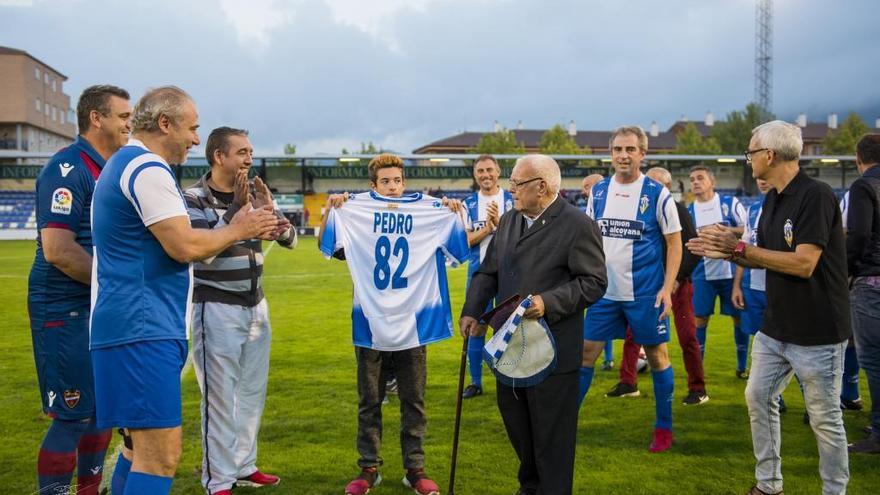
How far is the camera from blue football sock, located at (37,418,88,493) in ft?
12.3

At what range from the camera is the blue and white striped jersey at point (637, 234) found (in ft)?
17.6

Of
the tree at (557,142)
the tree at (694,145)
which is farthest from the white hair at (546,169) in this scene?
the tree at (694,145)

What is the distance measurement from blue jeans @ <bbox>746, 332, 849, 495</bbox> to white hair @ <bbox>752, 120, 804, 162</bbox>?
1.17 m

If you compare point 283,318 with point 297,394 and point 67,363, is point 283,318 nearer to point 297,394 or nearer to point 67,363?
point 297,394

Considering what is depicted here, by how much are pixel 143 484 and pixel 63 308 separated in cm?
139

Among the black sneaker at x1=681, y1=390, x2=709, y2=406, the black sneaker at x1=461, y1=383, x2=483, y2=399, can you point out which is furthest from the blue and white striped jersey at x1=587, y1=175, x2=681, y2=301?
the black sneaker at x1=461, y1=383, x2=483, y2=399

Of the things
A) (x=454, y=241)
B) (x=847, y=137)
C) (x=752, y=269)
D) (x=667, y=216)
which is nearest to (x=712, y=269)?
(x=752, y=269)

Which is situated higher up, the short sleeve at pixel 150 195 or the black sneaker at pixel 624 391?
the short sleeve at pixel 150 195

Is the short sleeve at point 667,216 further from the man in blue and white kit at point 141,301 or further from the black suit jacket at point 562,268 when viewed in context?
the man in blue and white kit at point 141,301

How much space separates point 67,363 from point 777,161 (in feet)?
14.5

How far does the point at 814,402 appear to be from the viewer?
12.9 feet

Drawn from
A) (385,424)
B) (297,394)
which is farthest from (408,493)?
(297,394)

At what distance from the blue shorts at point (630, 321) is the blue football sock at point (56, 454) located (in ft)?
12.4

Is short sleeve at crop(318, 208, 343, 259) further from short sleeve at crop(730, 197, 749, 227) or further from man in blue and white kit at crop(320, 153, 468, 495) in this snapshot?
short sleeve at crop(730, 197, 749, 227)
